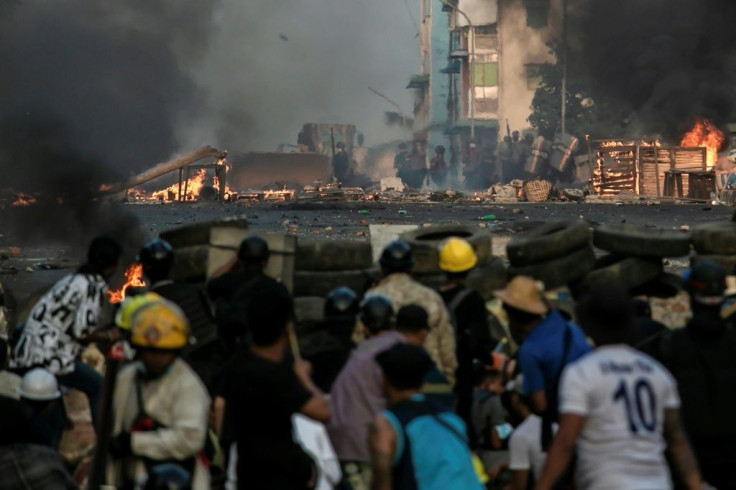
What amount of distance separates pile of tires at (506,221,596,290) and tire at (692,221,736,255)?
2.74 ft

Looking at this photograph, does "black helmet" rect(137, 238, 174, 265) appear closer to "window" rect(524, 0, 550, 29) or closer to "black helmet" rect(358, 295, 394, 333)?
"black helmet" rect(358, 295, 394, 333)

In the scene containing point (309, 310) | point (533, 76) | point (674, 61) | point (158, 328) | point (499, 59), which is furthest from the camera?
point (499, 59)

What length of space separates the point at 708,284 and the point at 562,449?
1.48 m

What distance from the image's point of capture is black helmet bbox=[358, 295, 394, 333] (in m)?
5.75

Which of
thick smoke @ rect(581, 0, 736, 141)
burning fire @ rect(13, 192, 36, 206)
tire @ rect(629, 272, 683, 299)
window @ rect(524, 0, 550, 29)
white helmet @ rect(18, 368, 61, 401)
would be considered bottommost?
white helmet @ rect(18, 368, 61, 401)

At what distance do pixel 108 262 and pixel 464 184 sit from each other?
8567cm

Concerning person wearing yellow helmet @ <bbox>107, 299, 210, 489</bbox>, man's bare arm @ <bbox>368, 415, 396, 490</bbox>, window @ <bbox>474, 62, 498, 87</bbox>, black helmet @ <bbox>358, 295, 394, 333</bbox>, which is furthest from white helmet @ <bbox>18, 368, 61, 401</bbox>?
window @ <bbox>474, 62, 498, 87</bbox>

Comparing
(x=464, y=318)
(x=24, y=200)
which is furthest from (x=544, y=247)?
(x=24, y=200)

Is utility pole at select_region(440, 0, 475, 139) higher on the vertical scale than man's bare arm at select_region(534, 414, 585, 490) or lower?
higher

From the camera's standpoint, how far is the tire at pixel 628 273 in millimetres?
9578

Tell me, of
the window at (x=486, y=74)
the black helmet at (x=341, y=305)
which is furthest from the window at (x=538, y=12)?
the black helmet at (x=341, y=305)

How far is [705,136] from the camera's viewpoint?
59.9 meters

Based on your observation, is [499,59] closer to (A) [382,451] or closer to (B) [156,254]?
(B) [156,254]

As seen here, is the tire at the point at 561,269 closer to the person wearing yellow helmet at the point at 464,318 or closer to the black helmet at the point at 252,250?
the person wearing yellow helmet at the point at 464,318
